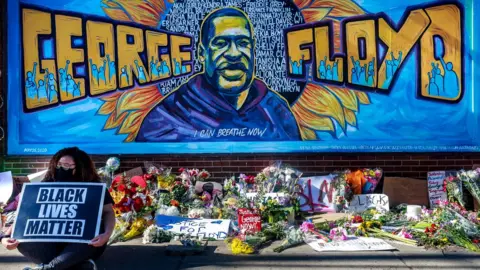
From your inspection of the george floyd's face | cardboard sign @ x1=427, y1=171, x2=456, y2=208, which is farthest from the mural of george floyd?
cardboard sign @ x1=427, y1=171, x2=456, y2=208

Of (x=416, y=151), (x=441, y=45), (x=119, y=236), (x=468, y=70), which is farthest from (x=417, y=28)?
(x=119, y=236)

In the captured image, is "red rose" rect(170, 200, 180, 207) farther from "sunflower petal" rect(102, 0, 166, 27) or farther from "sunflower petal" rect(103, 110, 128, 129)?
"sunflower petal" rect(102, 0, 166, 27)

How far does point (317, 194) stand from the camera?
8398mm

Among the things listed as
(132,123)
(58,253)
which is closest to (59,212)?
(58,253)

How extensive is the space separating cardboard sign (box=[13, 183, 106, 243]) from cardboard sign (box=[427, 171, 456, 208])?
200 inches

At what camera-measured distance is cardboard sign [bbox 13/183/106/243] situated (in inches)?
202

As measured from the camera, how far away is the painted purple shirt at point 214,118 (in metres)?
8.61

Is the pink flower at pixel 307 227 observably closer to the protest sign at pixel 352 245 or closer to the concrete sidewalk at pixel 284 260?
the protest sign at pixel 352 245

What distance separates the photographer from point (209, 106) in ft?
28.5

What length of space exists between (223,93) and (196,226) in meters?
2.38

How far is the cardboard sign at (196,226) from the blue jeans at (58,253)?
193cm

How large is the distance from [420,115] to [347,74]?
124 centimetres

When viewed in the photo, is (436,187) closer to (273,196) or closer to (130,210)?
(273,196)
